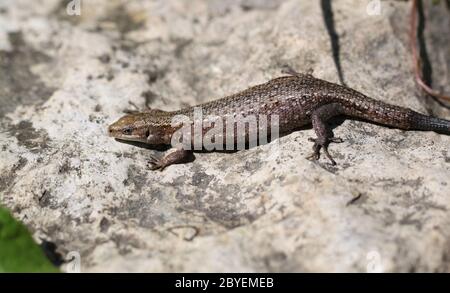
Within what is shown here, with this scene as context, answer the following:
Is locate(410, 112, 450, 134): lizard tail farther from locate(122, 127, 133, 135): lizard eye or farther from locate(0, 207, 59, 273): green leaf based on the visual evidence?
locate(0, 207, 59, 273): green leaf

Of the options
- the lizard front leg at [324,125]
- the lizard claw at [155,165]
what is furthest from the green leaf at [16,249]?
the lizard front leg at [324,125]

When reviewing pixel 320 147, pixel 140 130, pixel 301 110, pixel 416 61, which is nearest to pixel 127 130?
pixel 140 130

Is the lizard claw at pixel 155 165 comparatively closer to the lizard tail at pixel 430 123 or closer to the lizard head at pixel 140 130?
the lizard head at pixel 140 130

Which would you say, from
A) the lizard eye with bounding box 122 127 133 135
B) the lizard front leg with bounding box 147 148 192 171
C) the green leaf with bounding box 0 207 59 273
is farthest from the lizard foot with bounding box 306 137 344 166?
the green leaf with bounding box 0 207 59 273

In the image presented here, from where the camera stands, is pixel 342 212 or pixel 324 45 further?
pixel 324 45
